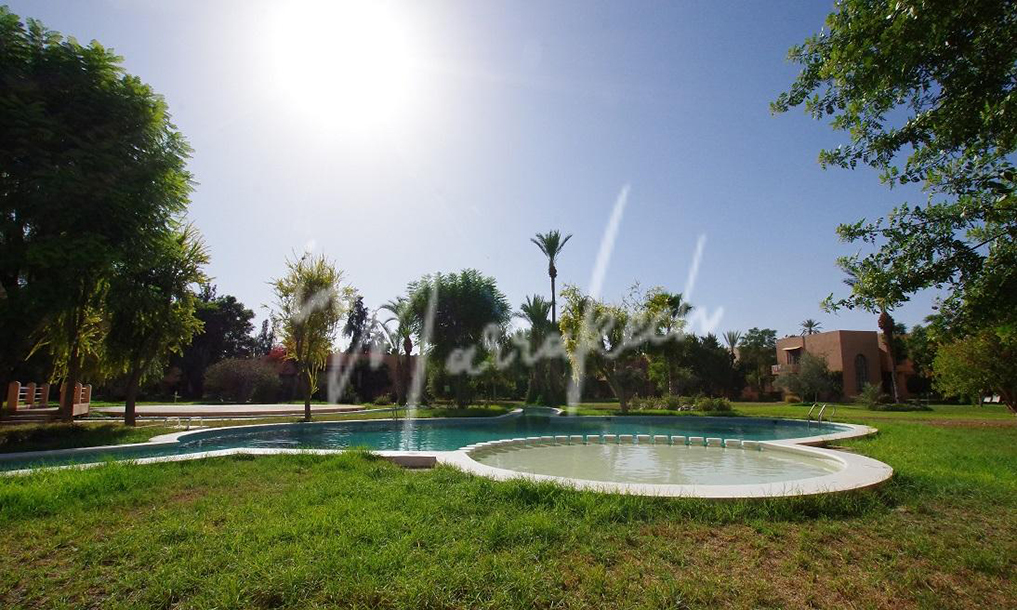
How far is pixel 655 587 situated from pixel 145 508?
212 inches

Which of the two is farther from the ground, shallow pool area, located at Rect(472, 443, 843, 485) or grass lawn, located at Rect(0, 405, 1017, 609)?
grass lawn, located at Rect(0, 405, 1017, 609)

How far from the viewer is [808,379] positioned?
38625 millimetres

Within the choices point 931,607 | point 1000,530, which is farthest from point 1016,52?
point 1000,530

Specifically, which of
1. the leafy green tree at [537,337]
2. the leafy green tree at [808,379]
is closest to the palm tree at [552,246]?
the leafy green tree at [537,337]

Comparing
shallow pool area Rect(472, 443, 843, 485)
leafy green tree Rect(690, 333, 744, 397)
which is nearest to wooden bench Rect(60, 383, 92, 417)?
shallow pool area Rect(472, 443, 843, 485)

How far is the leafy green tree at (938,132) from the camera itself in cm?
326

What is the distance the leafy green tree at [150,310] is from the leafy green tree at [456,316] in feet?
44.0

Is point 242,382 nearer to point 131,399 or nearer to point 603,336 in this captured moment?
point 131,399

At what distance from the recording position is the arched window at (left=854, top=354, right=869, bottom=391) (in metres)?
43.3

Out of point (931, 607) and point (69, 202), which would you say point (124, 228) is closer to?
point (69, 202)

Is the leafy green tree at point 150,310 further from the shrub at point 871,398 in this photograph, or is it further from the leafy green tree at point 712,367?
the leafy green tree at point 712,367

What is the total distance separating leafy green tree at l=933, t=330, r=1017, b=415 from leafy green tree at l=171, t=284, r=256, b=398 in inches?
1661

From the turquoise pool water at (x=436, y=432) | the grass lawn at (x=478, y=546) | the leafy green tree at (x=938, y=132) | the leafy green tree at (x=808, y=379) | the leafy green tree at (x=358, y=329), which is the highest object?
the leafy green tree at (x=358, y=329)

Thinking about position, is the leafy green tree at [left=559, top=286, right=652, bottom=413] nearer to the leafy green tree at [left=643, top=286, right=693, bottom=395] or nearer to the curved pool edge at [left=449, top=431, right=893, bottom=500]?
the leafy green tree at [left=643, top=286, right=693, bottom=395]
